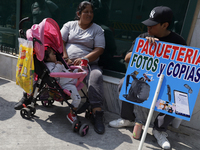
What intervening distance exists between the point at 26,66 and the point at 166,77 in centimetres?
164

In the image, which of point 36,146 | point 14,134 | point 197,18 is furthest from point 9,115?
point 197,18

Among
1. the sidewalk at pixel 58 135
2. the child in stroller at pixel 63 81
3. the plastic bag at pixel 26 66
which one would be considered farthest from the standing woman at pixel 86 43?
the plastic bag at pixel 26 66

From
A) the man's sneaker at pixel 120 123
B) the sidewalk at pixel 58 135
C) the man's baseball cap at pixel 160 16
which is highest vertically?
the man's baseball cap at pixel 160 16

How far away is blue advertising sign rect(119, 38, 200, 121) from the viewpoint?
1.80m

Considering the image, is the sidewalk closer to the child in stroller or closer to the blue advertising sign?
the child in stroller

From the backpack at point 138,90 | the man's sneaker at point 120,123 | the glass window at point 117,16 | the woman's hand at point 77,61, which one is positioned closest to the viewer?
the backpack at point 138,90

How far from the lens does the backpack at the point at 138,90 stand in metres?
1.96

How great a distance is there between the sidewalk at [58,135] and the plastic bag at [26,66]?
0.55 meters

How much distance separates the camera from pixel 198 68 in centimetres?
179

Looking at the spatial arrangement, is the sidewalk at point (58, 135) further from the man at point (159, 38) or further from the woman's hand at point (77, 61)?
the woman's hand at point (77, 61)

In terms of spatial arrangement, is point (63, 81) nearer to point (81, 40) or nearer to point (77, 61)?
point (77, 61)

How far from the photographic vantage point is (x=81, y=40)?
119 inches

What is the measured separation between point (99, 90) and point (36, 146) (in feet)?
3.67

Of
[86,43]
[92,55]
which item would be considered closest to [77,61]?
[92,55]
